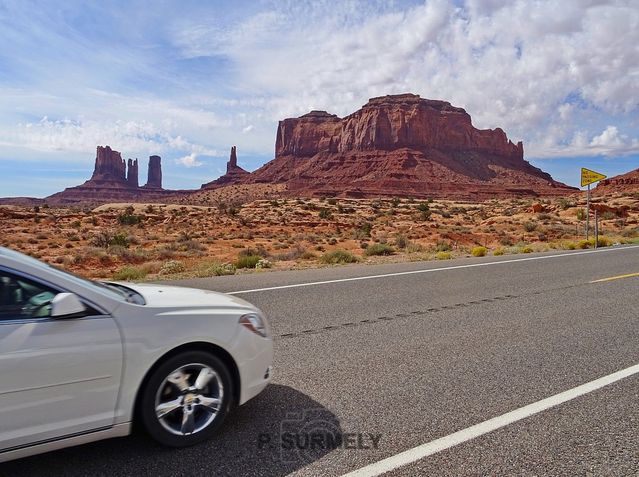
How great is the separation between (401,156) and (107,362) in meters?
121

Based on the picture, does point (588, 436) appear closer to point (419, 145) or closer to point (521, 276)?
point (521, 276)

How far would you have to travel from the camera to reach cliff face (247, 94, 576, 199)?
10688cm

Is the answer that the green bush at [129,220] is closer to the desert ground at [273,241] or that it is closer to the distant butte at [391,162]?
the desert ground at [273,241]

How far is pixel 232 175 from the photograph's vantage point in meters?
147

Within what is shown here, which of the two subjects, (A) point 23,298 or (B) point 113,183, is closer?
(A) point 23,298

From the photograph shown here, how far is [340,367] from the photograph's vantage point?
16.0 ft

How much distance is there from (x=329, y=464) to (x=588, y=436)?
73.2 inches

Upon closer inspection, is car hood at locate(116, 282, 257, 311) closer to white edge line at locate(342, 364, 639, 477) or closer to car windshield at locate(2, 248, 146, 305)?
car windshield at locate(2, 248, 146, 305)

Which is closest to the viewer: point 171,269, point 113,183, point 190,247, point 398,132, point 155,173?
point 171,269

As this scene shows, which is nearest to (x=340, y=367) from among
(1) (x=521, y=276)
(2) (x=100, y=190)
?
(1) (x=521, y=276)

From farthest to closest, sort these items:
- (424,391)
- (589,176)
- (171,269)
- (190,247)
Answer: (190,247) → (589,176) → (171,269) → (424,391)

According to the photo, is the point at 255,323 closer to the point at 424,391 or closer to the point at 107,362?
the point at 107,362

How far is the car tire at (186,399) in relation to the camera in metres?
3.17

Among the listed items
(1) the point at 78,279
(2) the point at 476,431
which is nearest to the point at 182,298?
(1) the point at 78,279
